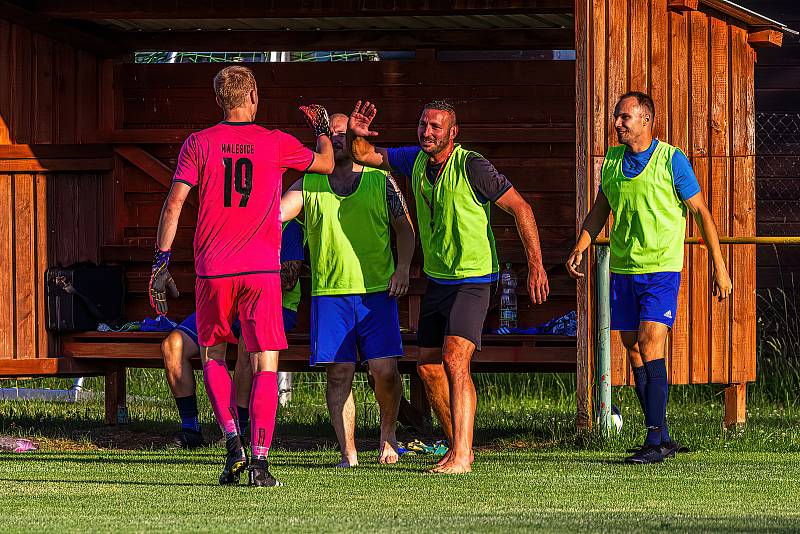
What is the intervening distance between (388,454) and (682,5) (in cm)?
352

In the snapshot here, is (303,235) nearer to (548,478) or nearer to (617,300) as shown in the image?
(617,300)

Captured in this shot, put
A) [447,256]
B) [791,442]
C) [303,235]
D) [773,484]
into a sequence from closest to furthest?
[773,484], [447,256], [791,442], [303,235]

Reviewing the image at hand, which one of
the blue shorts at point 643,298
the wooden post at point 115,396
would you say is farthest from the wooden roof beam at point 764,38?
the wooden post at point 115,396

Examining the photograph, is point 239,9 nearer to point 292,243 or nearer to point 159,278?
point 292,243

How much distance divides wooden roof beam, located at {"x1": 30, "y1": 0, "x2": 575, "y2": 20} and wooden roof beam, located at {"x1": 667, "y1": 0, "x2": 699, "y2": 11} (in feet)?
4.94

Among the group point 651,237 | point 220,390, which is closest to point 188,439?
point 220,390

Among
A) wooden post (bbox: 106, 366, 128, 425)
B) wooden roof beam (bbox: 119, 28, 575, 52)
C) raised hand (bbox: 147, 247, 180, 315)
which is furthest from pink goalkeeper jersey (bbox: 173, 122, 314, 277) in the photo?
wooden roof beam (bbox: 119, 28, 575, 52)

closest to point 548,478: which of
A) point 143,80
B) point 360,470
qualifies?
point 360,470

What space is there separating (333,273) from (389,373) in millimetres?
616

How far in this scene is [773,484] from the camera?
693 cm

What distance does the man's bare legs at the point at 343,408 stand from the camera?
25.4 ft

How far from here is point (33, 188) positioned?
10.6 m

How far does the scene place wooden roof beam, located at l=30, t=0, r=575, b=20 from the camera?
1079 centimetres

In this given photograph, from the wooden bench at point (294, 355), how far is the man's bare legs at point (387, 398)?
1897 millimetres
